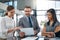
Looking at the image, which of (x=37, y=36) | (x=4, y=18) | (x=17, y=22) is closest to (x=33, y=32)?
(x=37, y=36)

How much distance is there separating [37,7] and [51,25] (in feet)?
0.75

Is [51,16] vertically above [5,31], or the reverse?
[51,16]

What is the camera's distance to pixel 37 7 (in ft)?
4.11

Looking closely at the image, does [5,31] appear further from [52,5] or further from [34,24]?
[52,5]

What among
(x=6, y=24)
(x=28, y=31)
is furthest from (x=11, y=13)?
(x=28, y=31)

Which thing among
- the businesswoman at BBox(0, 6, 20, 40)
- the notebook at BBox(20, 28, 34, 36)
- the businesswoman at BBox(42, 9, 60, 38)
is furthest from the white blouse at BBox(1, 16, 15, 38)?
the businesswoman at BBox(42, 9, 60, 38)

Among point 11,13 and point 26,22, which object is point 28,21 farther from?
point 11,13

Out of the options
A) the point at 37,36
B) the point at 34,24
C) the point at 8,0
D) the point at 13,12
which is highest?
the point at 8,0

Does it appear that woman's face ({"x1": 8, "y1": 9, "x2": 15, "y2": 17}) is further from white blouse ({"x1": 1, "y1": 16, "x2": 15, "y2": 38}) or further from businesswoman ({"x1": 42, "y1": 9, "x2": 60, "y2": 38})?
businesswoman ({"x1": 42, "y1": 9, "x2": 60, "y2": 38})

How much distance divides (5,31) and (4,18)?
0.43 feet

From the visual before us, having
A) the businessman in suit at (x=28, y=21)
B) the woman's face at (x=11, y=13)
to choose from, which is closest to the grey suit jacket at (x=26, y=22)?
the businessman in suit at (x=28, y=21)

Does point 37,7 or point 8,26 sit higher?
point 37,7

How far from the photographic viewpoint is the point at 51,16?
1240 millimetres

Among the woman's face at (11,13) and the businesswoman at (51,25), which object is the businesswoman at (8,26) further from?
the businesswoman at (51,25)
